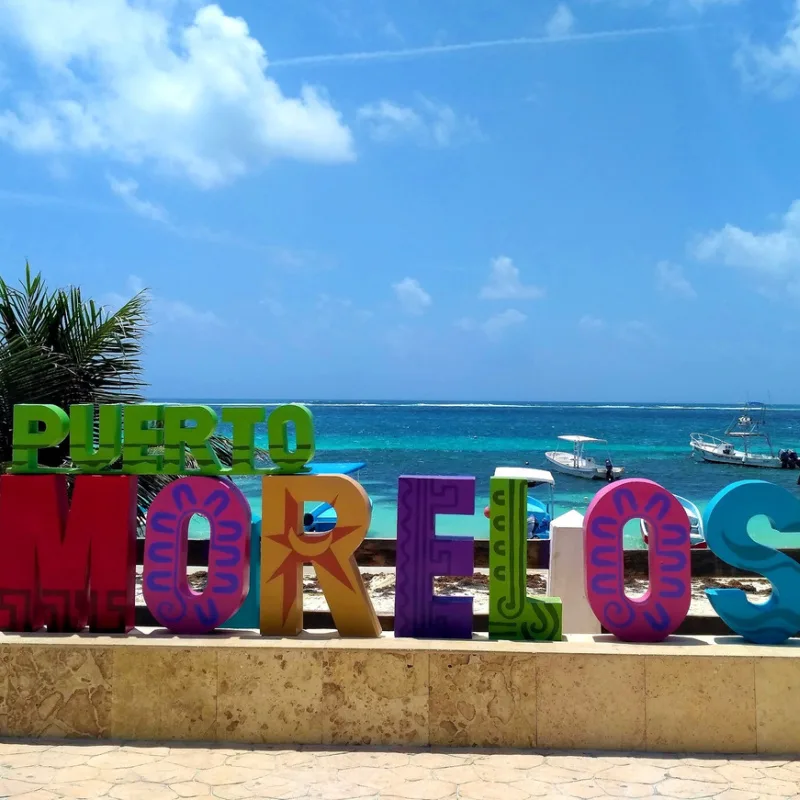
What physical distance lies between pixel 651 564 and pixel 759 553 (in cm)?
87

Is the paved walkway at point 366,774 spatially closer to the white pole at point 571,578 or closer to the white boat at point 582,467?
the white pole at point 571,578

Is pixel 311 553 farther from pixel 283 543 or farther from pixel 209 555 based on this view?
pixel 209 555

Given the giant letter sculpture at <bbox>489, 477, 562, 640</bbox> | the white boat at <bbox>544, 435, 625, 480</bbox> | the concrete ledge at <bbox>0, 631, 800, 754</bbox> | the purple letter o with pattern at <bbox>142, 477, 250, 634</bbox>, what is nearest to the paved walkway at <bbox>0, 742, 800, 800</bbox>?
the concrete ledge at <bbox>0, 631, 800, 754</bbox>

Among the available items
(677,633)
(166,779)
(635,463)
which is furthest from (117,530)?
(635,463)

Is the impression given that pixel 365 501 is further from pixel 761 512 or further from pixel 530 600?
pixel 761 512

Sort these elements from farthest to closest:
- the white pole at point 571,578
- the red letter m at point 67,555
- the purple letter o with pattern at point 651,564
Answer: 1. the white pole at point 571,578
2. the red letter m at point 67,555
3. the purple letter o with pattern at point 651,564

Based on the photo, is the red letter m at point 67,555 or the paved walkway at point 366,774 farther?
the red letter m at point 67,555

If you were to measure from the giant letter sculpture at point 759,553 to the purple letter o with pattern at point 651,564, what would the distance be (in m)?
0.27

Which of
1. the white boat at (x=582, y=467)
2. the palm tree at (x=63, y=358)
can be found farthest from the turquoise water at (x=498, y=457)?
the palm tree at (x=63, y=358)

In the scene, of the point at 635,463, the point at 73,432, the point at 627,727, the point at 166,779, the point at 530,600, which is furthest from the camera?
the point at 635,463

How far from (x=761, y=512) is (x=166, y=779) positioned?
4.99m

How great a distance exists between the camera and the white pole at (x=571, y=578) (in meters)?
7.86

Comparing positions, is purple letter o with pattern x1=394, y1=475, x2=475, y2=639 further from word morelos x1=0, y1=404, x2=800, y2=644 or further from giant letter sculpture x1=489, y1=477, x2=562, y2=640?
giant letter sculpture x1=489, y1=477, x2=562, y2=640

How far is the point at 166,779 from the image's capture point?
5160mm
